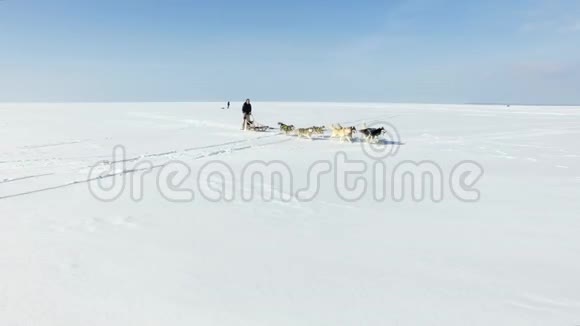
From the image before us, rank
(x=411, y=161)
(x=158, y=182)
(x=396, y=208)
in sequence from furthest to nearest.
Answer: (x=411, y=161), (x=158, y=182), (x=396, y=208)

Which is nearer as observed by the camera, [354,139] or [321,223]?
[321,223]

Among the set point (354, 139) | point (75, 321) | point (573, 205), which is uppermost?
point (354, 139)

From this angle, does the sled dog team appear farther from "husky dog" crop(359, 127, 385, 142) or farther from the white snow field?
the white snow field

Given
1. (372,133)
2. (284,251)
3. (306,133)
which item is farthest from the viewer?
(306,133)

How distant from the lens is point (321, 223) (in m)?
4.22

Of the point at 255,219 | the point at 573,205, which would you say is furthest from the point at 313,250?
the point at 573,205

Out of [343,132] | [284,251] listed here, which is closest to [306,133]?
[343,132]

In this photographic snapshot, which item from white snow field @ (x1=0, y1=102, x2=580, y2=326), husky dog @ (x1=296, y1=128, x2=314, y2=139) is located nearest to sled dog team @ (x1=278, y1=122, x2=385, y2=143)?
husky dog @ (x1=296, y1=128, x2=314, y2=139)

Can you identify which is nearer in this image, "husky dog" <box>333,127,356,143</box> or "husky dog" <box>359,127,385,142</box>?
"husky dog" <box>359,127,385,142</box>

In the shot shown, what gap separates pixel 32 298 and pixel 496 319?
3219mm

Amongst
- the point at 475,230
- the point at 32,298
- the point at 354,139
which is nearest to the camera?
the point at 32,298

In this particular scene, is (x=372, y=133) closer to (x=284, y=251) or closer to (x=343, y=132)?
(x=343, y=132)

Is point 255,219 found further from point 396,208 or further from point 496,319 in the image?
point 496,319

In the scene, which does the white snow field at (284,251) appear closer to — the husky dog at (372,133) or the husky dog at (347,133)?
the husky dog at (372,133)
